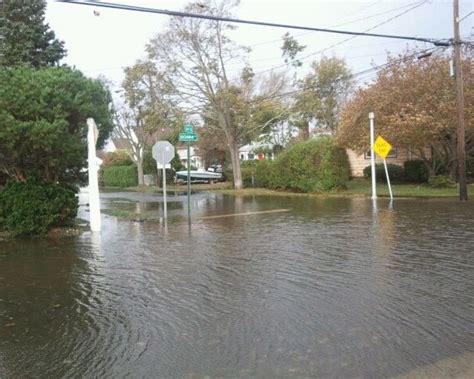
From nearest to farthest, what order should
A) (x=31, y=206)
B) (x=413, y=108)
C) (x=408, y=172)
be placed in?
(x=31, y=206) → (x=413, y=108) → (x=408, y=172)

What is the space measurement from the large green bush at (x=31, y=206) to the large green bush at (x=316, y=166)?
1670 centimetres

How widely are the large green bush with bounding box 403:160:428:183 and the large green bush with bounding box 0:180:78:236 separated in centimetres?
2386

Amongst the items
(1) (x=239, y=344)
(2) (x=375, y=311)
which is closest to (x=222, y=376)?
(1) (x=239, y=344)

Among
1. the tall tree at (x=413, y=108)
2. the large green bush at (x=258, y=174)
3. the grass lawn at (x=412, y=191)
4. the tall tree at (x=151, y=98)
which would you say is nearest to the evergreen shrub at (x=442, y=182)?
the grass lawn at (x=412, y=191)

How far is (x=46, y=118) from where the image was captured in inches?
466

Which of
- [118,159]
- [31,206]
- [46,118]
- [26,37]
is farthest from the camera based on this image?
[118,159]

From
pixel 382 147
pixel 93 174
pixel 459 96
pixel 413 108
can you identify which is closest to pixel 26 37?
pixel 93 174

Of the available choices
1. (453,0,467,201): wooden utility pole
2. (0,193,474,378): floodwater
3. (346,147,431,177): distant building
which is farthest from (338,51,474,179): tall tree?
(0,193,474,378): floodwater

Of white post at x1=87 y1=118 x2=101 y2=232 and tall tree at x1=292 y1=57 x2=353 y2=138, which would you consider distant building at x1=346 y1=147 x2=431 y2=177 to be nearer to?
tall tree at x1=292 y1=57 x2=353 y2=138

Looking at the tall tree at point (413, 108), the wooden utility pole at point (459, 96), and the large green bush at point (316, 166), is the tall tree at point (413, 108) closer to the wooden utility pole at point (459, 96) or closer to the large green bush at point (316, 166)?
the large green bush at point (316, 166)

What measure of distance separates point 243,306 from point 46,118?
25.5 feet

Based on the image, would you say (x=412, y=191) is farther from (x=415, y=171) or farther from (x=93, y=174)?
(x=93, y=174)

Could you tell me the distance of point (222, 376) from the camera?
4113 millimetres

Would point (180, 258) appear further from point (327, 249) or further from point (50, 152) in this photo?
point (50, 152)
